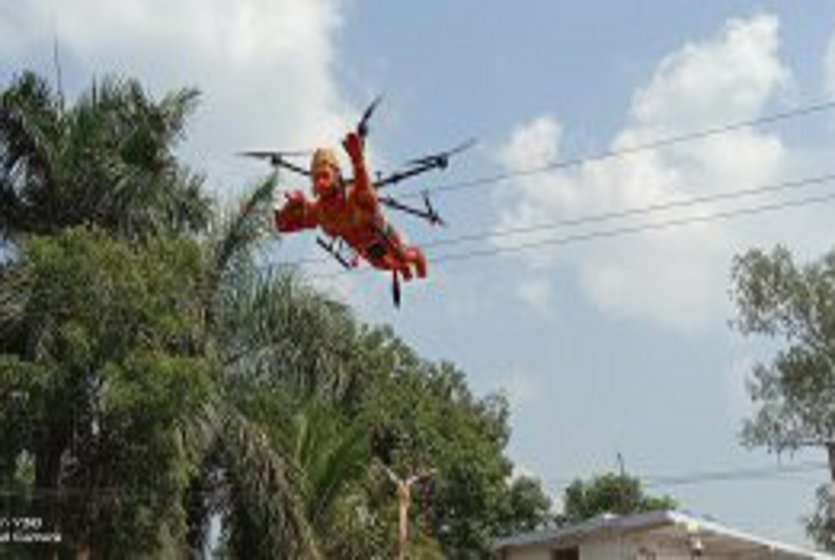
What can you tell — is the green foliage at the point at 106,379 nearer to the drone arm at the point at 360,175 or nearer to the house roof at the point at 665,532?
the drone arm at the point at 360,175

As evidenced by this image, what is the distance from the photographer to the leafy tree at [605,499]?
143 ft

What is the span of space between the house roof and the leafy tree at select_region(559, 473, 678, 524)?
17.5 m

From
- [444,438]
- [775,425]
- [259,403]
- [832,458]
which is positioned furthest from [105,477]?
[444,438]

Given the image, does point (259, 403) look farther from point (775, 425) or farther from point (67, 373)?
point (775, 425)

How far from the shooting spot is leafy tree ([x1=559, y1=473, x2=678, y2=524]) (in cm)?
4372

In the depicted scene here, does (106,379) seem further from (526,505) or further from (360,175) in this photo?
(526,505)

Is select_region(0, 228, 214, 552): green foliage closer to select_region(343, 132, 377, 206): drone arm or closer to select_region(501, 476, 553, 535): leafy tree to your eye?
select_region(343, 132, 377, 206): drone arm

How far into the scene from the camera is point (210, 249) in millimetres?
17406

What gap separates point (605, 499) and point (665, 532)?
21.2 metres

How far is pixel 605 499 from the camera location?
44.6 m

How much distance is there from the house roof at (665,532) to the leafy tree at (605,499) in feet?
57.4

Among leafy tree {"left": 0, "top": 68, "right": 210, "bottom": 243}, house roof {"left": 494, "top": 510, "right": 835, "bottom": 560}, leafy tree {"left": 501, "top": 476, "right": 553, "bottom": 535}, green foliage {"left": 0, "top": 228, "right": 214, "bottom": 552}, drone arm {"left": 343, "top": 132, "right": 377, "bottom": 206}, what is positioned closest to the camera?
drone arm {"left": 343, "top": 132, "right": 377, "bottom": 206}

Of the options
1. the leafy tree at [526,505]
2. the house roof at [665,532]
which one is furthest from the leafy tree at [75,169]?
the leafy tree at [526,505]

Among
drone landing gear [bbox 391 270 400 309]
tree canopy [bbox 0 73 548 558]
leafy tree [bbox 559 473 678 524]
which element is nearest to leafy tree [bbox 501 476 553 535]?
leafy tree [bbox 559 473 678 524]
